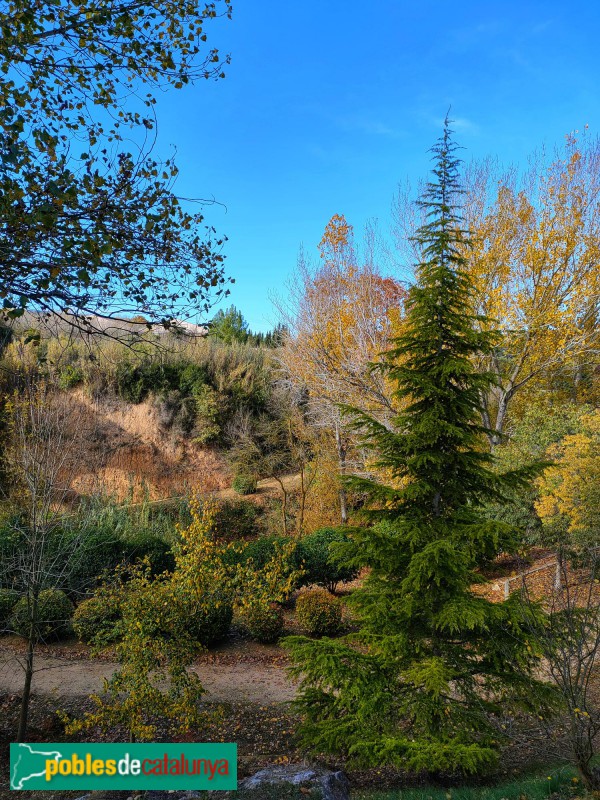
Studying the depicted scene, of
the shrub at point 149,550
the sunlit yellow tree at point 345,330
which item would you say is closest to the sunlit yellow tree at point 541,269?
the sunlit yellow tree at point 345,330

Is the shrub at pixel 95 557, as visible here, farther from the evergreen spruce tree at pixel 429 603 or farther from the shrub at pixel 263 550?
the evergreen spruce tree at pixel 429 603

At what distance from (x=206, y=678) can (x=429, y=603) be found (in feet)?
16.6

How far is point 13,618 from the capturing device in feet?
31.6

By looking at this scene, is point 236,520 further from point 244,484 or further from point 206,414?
point 206,414

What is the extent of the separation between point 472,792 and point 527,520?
9.78 meters

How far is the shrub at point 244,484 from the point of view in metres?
20.7

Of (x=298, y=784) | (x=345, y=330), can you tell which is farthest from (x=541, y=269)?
(x=298, y=784)

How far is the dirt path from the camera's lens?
791 cm

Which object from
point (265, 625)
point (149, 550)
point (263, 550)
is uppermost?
point (149, 550)

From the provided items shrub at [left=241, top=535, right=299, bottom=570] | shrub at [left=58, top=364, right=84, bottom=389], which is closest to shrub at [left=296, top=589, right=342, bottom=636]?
shrub at [left=241, top=535, right=299, bottom=570]

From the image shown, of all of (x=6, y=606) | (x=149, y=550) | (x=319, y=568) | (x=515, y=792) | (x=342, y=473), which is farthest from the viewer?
(x=342, y=473)

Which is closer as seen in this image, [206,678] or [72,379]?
[206,678]

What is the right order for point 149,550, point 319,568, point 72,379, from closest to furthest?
point 149,550, point 319,568, point 72,379

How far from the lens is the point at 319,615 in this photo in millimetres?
10062
